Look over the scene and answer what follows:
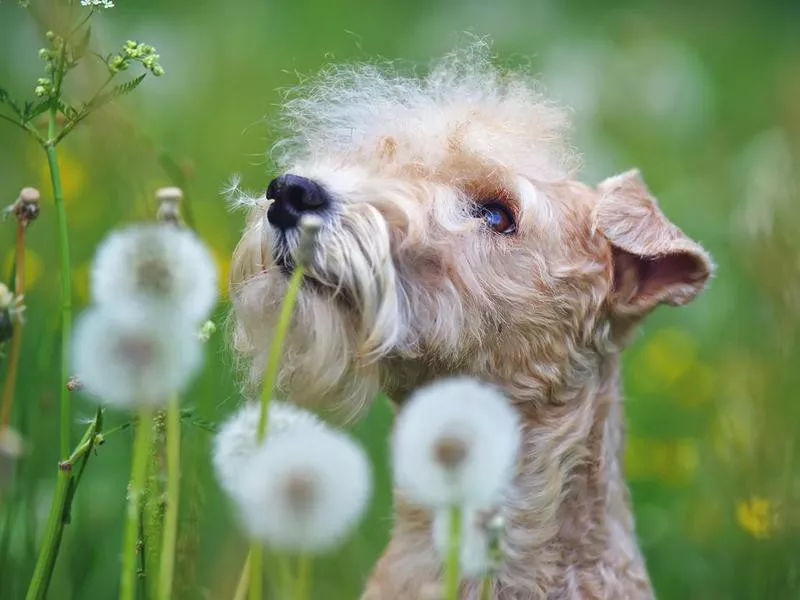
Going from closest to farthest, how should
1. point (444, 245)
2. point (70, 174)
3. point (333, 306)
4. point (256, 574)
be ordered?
1. point (256, 574)
2. point (333, 306)
3. point (444, 245)
4. point (70, 174)

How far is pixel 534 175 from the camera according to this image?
9.14ft

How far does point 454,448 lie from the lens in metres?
1.53

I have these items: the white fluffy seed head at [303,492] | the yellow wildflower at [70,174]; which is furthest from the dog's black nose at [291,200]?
the yellow wildflower at [70,174]

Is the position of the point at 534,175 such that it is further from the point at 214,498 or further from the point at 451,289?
the point at 214,498

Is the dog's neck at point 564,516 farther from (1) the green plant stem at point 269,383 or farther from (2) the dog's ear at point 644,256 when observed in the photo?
(1) the green plant stem at point 269,383

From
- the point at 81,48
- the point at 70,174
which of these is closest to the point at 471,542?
the point at 81,48

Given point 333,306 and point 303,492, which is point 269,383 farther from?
point 333,306

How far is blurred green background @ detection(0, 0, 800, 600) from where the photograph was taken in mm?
3219

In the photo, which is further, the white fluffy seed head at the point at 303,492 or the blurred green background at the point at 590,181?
the blurred green background at the point at 590,181

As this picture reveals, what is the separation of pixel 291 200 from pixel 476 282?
1.47 feet

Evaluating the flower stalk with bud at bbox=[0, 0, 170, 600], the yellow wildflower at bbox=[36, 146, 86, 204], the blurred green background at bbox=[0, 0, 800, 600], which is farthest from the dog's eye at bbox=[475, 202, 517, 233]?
the yellow wildflower at bbox=[36, 146, 86, 204]

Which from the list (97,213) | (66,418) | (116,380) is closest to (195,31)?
(97,213)

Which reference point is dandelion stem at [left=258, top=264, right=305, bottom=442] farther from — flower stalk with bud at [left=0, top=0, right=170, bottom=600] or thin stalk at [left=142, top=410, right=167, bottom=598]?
flower stalk with bud at [left=0, top=0, right=170, bottom=600]

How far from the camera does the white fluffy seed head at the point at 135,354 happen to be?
150 centimetres
